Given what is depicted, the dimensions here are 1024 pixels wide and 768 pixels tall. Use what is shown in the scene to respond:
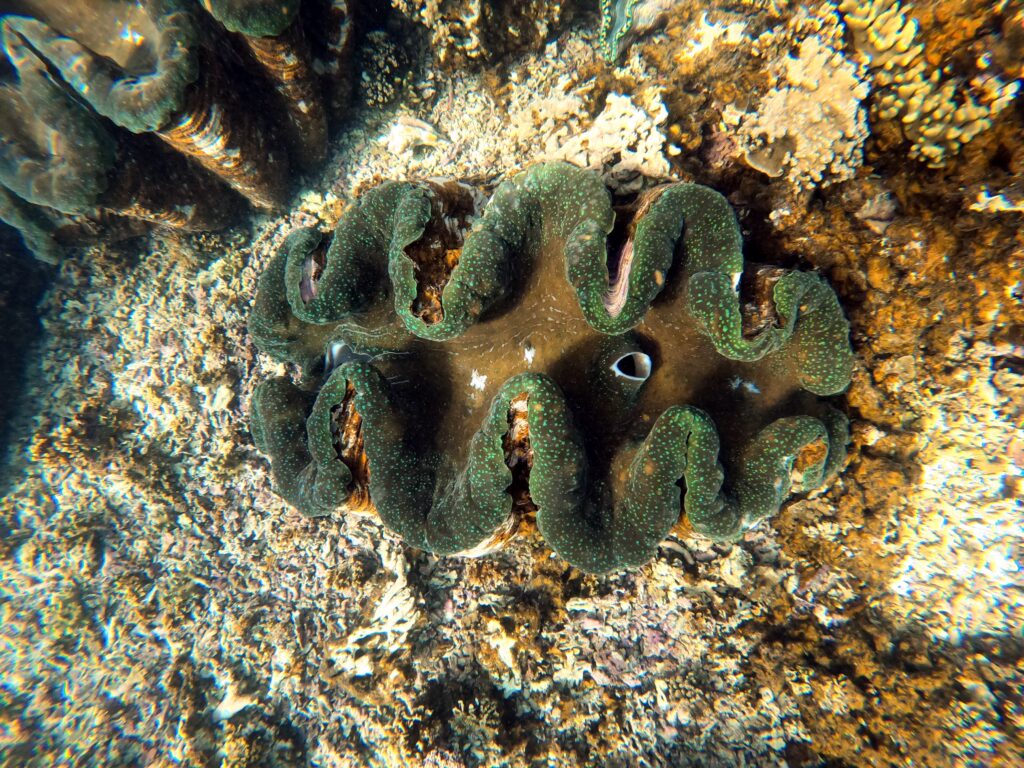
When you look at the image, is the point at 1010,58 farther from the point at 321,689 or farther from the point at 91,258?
the point at 91,258

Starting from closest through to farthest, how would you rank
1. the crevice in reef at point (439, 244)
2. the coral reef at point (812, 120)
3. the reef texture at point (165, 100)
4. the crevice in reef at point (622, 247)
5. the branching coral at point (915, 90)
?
the branching coral at point (915, 90) → the coral reef at point (812, 120) → the crevice in reef at point (622, 247) → the crevice in reef at point (439, 244) → the reef texture at point (165, 100)

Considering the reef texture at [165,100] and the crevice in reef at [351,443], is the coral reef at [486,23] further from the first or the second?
the crevice in reef at [351,443]

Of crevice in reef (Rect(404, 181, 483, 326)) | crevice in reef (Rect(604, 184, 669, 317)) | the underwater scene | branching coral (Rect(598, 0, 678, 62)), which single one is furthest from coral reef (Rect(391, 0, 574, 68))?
crevice in reef (Rect(604, 184, 669, 317))

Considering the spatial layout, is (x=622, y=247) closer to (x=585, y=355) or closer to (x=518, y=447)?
(x=585, y=355)

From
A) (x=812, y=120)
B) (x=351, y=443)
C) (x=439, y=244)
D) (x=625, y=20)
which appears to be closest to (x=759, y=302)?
(x=812, y=120)

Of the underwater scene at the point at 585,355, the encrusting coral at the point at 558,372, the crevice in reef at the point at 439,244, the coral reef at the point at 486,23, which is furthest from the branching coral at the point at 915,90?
the coral reef at the point at 486,23

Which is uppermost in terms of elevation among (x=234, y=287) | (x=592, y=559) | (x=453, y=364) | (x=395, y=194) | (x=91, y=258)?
(x=91, y=258)

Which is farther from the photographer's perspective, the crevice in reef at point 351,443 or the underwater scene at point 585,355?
the crevice in reef at point 351,443

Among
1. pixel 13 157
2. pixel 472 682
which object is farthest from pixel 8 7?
pixel 472 682
